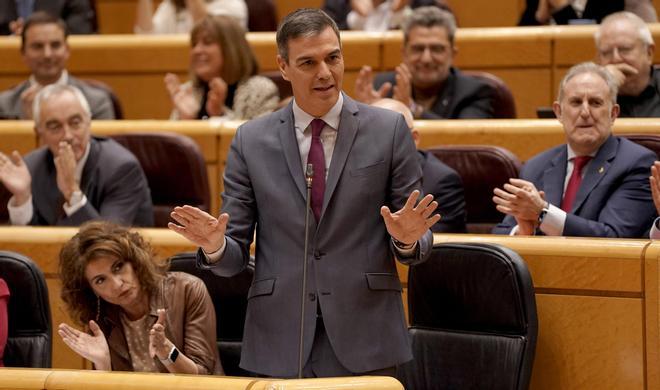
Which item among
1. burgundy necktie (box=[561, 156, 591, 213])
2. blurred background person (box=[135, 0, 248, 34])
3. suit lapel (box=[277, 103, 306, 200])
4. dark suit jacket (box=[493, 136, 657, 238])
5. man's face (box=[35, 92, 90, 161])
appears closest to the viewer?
suit lapel (box=[277, 103, 306, 200])

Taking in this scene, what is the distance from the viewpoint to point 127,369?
71.6 inches

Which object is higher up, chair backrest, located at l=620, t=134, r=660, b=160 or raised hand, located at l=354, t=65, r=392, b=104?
raised hand, located at l=354, t=65, r=392, b=104

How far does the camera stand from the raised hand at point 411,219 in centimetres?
135

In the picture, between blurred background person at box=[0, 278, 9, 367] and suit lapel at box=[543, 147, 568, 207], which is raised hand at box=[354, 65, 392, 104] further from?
blurred background person at box=[0, 278, 9, 367]

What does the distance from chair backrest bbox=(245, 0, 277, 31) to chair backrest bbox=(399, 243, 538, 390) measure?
2006mm

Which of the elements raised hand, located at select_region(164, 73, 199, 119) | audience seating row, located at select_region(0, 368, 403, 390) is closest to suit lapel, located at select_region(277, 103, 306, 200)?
audience seating row, located at select_region(0, 368, 403, 390)

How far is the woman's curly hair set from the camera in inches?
72.2

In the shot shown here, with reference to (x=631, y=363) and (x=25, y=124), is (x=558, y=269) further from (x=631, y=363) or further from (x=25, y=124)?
(x=25, y=124)

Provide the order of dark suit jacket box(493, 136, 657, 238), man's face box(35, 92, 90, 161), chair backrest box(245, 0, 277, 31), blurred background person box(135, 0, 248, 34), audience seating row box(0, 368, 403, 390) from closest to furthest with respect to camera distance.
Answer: audience seating row box(0, 368, 403, 390), dark suit jacket box(493, 136, 657, 238), man's face box(35, 92, 90, 161), blurred background person box(135, 0, 248, 34), chair backrest box(245, 0, 277, 31)

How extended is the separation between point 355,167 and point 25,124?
5.13 feet

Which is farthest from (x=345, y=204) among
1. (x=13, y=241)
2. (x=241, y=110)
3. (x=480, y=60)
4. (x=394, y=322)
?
(x=480, y=60)

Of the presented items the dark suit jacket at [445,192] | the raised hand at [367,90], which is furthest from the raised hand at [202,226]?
the raised hand at [367,90]

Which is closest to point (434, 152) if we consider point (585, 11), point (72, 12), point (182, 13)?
point (585, 11)

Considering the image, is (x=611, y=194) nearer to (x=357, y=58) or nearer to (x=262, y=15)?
(x=357, y=58)
